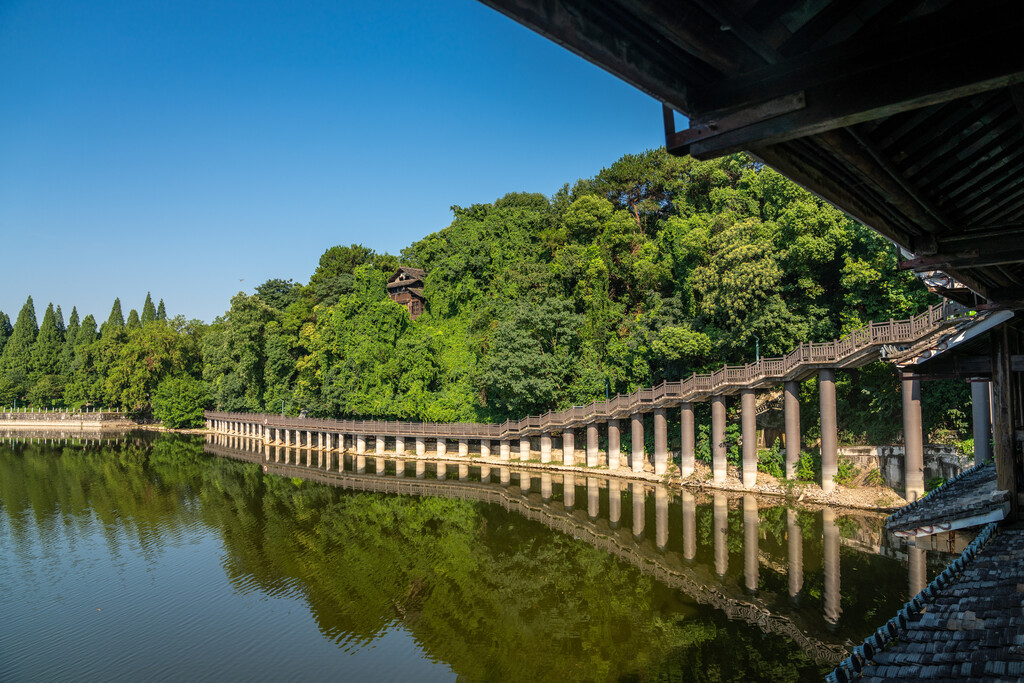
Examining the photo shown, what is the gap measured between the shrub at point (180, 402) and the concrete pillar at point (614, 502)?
57307 millimetres

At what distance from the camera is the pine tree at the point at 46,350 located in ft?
274

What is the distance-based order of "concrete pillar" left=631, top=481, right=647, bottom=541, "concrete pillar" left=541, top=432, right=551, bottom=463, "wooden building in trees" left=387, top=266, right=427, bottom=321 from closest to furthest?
1. "concrete pillar" left=631, top=481, right=647, bottom=541
2. "concrete pillar" left=541, top=432, right=551, bottom=463
3. "wooden building in trees" left=387, top=266, right=427, bottom=321

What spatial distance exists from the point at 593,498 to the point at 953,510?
17819 millimetres

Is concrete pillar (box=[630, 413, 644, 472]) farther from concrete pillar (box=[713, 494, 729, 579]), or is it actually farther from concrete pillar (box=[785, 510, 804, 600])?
concrete pillar (box=[785, 510, 804, 600])

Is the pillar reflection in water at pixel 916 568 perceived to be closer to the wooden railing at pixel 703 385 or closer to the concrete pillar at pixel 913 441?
the concrete pillar at pixel 913 441

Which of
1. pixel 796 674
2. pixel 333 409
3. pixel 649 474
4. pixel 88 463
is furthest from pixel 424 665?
pixel 88 463

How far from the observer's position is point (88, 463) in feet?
146

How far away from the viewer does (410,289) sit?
2044 inches

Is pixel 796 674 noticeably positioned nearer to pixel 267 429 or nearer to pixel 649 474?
pixel 649 474

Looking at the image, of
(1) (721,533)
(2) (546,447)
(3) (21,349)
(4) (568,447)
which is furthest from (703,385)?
(3) (21,349)

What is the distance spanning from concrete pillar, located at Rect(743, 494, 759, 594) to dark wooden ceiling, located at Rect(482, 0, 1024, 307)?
14957 mm

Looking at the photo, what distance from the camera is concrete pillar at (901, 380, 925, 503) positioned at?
21.1 m

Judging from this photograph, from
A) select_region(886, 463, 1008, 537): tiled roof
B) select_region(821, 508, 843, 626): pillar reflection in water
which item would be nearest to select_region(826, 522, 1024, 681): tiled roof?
select_region(886, 463, 1008, 537): tiled roof

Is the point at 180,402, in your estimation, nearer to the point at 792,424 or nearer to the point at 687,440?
the point at 687,440
